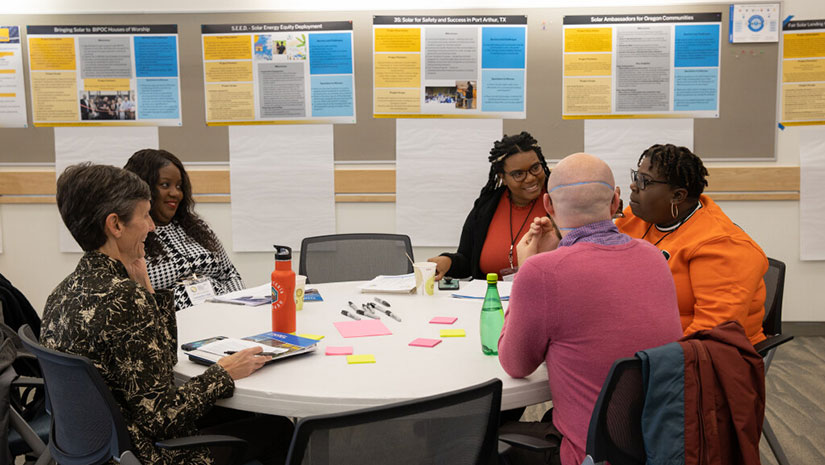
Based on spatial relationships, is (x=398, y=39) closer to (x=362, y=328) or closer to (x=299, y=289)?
(x=299, y=289)

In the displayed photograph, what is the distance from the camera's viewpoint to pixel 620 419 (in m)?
1.28

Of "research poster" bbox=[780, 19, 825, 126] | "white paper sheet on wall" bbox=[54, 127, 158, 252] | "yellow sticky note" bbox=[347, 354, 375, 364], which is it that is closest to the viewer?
"yellow sticky note" bbox=[347, 354, 375, 364]

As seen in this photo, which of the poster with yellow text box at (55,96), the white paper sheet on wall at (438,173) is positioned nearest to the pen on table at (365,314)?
the white paper sheet on wall at (438,173)

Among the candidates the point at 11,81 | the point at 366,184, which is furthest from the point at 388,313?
the point at 11,81

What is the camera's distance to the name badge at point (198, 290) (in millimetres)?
2639

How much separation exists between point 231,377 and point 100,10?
12.1 ft

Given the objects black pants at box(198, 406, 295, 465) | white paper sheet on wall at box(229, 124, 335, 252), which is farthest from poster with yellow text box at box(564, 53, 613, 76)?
black pants at box(198, 406, 295, 465)

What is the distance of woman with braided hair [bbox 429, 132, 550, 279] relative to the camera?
306 cm

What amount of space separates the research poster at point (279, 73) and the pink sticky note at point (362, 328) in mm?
2426

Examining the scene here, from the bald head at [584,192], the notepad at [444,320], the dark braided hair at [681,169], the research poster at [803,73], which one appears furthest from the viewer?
A: the research poster at [803,73]

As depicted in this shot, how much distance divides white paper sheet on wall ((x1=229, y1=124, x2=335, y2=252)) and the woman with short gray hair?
2699 mm

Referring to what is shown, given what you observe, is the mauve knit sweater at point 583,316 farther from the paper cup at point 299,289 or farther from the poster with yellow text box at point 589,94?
the poster with yellow text box at point 589,94

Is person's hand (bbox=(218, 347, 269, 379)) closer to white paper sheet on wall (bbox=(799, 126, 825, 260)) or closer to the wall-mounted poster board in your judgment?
the wall-mounted poster board

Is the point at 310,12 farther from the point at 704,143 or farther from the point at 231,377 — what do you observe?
the point at 231,377
